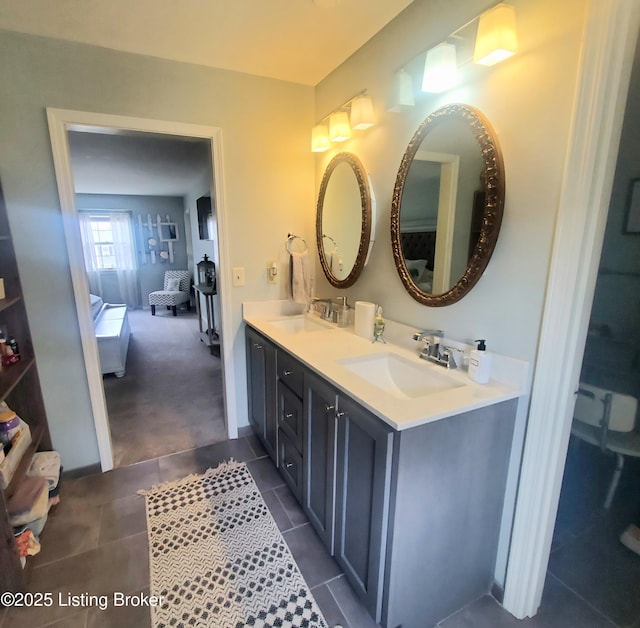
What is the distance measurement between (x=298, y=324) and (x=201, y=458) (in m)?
1.10

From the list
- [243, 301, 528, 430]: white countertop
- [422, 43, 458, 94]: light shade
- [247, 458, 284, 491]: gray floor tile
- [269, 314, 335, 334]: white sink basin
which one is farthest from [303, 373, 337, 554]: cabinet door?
[422, 43, 458, 94]: light shade

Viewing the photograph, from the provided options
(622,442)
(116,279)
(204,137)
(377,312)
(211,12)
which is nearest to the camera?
(211,12)

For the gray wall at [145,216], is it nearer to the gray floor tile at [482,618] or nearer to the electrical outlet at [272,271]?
the electrical outlet at [272,271]

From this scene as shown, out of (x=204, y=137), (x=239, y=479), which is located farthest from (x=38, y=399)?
(x=204, y=137)

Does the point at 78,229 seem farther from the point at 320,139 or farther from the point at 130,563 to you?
the point at 130,563

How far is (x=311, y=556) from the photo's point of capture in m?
1.61

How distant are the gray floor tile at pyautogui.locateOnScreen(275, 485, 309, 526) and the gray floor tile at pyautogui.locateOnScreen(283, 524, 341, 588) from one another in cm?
4

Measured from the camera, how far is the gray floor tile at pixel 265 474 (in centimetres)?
209

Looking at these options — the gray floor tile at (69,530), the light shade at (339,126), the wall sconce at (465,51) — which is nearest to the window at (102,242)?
the gray floor tile at (69,530)

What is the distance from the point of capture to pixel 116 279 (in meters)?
7.41

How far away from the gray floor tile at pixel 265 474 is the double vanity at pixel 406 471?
1.49 ft

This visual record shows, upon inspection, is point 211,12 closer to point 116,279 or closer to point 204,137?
point 204,137

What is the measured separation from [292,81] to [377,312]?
5.31 feet

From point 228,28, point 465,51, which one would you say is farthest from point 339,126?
point 465,51
